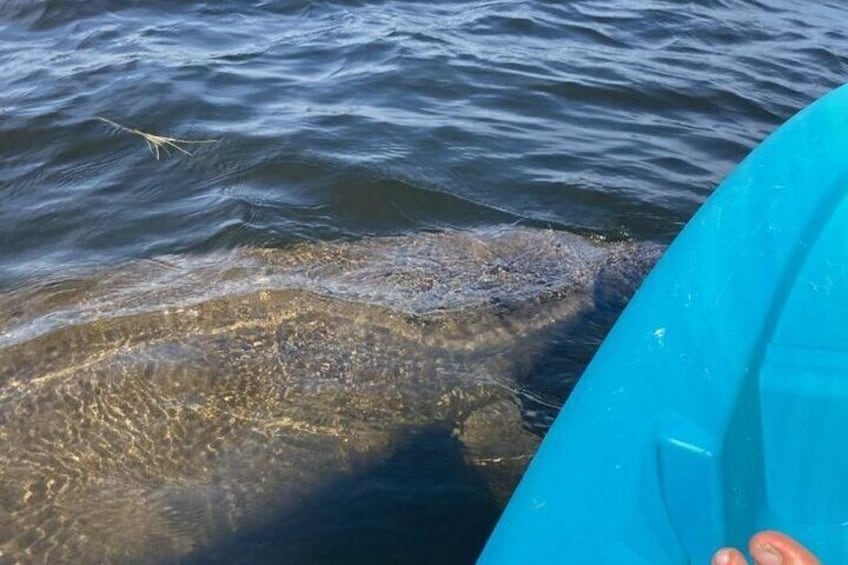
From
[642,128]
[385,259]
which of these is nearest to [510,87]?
[642,128]

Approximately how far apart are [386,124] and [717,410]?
172 inches

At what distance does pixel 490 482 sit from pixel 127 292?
202 centimetres

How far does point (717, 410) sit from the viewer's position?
83.1 inches

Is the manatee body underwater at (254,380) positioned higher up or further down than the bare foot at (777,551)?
further down

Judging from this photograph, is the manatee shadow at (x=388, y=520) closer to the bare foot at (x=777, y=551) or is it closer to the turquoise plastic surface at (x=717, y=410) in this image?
the turquoise plastic surface at (x=717, y=410)

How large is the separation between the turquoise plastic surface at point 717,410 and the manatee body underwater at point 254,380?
939mm

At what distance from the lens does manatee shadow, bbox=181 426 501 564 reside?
280 cm

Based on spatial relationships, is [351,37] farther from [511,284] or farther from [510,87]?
[511,284]

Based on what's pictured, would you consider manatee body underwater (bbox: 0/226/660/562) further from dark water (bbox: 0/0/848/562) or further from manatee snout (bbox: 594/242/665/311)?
dark water (bbox: 0/0/848/562)

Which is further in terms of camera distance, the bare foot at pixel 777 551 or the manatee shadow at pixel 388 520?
the manatee shadow at pixel 388 520

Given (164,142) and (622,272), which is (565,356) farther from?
(164,142)

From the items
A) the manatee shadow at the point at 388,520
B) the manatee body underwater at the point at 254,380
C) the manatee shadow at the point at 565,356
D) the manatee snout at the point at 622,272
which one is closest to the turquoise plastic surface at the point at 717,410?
the manatee shadow at the point at 388,520

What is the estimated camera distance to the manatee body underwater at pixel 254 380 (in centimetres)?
296

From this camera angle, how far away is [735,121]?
6516mm
